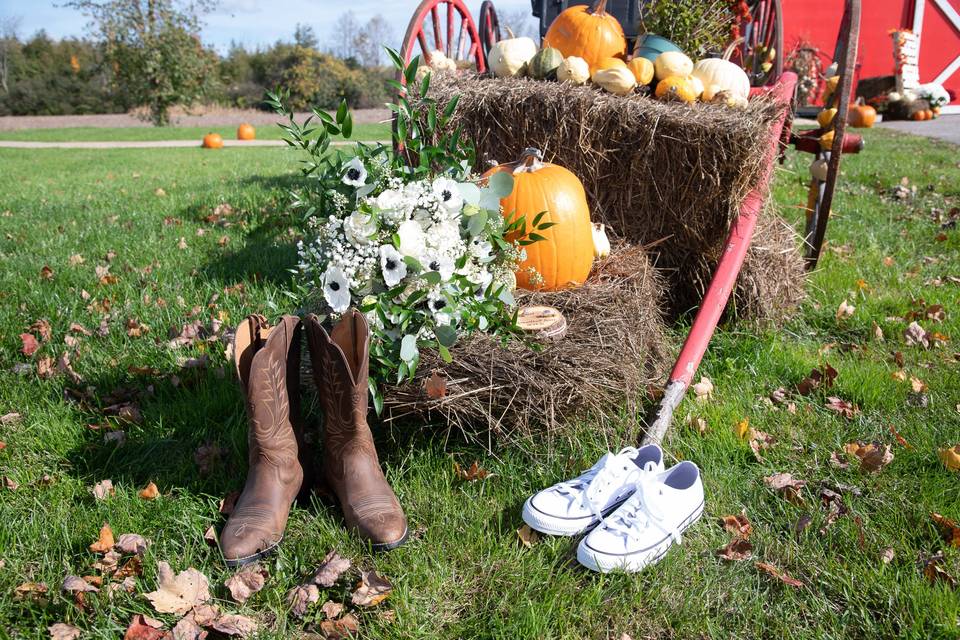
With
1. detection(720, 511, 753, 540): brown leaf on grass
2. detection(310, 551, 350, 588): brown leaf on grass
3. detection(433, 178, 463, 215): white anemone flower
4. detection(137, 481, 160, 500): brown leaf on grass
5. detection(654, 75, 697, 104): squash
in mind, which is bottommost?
detection(720, 511, 753, 540): brown leaf on grass

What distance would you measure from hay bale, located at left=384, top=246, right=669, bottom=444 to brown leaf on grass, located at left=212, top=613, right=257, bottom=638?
2.53ft

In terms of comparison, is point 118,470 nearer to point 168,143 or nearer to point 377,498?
point 377,498

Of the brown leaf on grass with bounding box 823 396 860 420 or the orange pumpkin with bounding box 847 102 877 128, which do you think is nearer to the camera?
the brown leaf on grass with bounding box 823 396 860 420

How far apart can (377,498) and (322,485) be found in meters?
0.32

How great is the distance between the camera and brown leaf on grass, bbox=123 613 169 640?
153 centimetres

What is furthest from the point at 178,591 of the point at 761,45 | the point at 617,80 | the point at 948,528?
the point at 761,45

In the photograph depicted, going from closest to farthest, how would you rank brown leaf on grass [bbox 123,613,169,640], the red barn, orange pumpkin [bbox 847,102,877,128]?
brown leaf on grass [bbox 123,613,169,640] → orange pumpkin [bbox 847,102,877,128] → the red barn

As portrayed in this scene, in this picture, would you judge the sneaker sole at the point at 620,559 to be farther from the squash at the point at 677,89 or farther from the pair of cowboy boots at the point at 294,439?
the squash at the point at 677,89

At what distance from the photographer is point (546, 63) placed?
136 inches

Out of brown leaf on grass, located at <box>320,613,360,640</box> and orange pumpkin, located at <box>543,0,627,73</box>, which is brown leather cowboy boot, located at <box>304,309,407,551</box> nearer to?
brown leaf on grass, located at <box>320,613,360,640</box>

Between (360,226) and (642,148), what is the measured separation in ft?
5.11

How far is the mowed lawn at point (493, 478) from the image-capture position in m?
1.62

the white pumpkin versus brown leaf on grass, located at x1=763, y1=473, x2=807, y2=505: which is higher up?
the white pumpkin

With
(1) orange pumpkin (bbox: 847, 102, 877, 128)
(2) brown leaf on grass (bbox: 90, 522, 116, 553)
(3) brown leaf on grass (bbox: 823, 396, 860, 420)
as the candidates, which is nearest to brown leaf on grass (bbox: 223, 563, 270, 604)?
(2) brown leaf on grass (bbox: 90, 522, 116, 553)
